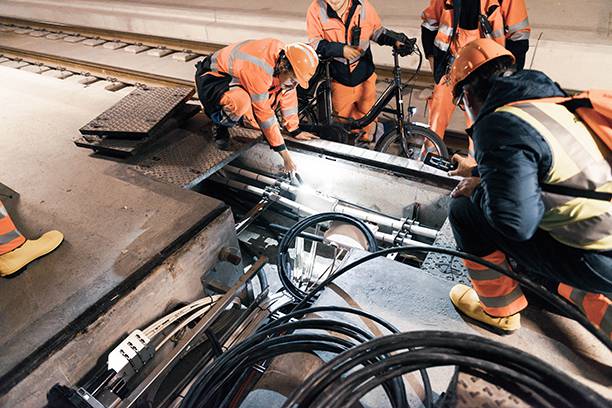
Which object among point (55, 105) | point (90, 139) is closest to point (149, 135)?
point (90, 139)

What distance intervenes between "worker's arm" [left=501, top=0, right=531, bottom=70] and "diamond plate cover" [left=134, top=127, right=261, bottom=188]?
9.33ft

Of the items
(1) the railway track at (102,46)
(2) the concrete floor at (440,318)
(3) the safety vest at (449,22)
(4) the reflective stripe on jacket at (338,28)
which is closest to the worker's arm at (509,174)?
(2) the concrete floor at (440,318)

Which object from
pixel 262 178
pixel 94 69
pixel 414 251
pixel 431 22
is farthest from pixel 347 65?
pixel 94 69

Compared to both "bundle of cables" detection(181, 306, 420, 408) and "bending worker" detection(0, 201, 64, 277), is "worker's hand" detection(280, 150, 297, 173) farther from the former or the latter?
"bending worker" detection(0, 201, 64, 277)

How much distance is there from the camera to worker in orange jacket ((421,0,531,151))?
3.82 meters

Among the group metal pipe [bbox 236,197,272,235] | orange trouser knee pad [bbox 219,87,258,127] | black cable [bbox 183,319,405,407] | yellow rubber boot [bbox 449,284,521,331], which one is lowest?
metal pipe [bbox 236,197,272,235]

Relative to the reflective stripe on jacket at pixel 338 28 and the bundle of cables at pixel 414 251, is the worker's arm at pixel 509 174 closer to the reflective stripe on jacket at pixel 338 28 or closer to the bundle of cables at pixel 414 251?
the bundle of cables at pixel 414 251

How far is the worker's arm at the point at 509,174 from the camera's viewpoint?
5.33 ft

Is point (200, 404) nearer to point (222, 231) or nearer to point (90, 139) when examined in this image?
point (222, 231)

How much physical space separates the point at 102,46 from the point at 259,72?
6.77 meters

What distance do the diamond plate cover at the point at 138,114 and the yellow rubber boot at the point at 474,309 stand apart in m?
3.21

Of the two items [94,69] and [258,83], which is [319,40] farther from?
[94,69]

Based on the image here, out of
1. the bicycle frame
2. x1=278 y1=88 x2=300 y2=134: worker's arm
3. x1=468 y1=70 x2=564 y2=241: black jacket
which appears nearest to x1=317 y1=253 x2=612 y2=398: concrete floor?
x1=468 y1=70 x2=564 y2=241: black jacket

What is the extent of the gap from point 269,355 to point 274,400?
26cm
